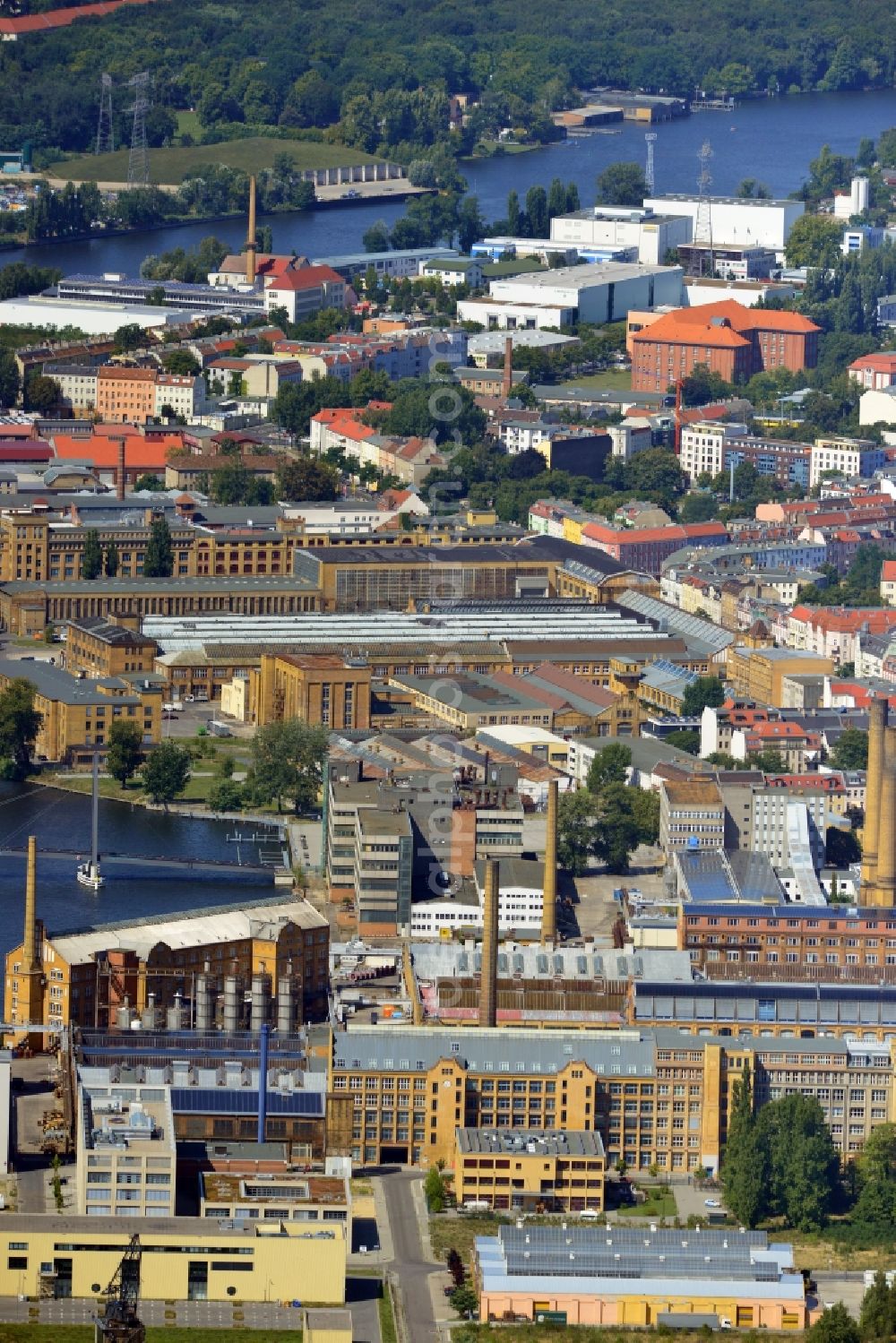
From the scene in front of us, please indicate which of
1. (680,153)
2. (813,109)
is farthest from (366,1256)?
(813,109)

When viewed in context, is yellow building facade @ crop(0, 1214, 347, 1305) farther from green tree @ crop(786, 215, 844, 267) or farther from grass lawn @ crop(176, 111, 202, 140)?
grass lawn @ crop(176, 111, 202, 140)

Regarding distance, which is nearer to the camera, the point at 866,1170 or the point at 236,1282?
the point at 236,1282

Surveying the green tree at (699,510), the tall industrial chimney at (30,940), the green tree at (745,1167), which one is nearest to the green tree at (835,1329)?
the green tree at (745,1167)

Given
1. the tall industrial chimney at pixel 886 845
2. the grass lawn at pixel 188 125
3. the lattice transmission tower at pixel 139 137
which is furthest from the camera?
the grass lawn at pixel 188 125

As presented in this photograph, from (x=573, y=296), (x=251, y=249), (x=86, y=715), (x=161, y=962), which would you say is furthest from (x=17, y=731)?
(x=251, y=249)

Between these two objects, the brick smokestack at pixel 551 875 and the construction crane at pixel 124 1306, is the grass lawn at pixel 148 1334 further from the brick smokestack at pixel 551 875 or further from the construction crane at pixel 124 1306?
the brick smokestack at pixel 551 875

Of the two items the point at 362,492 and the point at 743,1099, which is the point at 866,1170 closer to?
the point at 743,1099

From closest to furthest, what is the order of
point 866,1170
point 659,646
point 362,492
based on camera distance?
point 866,1170 → point 659,646 → point 362,492
